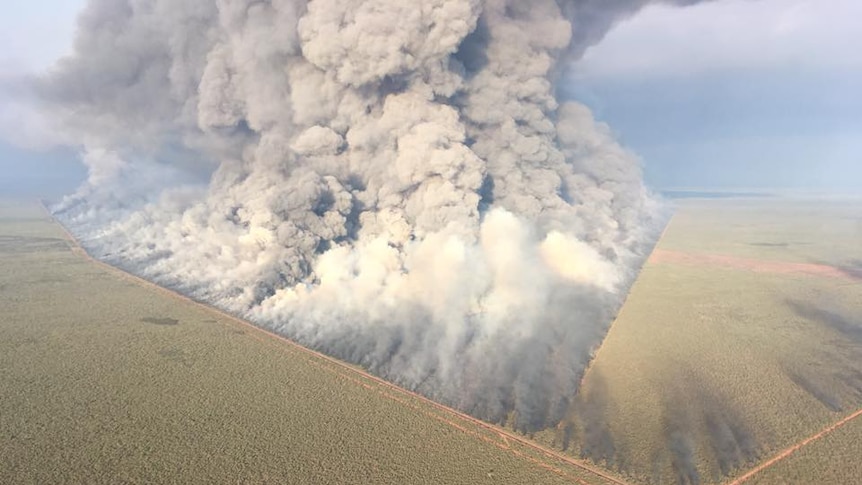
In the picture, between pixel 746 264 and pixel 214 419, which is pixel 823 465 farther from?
pixel 746 264

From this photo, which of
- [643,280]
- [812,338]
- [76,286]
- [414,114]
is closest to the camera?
[812,338]

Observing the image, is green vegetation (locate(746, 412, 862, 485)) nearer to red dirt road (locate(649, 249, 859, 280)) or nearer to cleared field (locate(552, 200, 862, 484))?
cleared field (locate(552, 200, 862, 484))

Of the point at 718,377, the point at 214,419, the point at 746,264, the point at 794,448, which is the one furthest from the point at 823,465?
the point at 746,264

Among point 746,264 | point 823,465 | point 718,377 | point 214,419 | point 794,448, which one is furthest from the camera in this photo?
point 746,264

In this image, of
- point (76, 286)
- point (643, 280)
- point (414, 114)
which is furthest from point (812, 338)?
point (76, 286)

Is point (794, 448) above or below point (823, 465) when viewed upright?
above

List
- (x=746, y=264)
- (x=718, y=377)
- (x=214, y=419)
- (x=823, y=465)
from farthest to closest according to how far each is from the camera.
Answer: (x=746, y=264) < (x=718, y=377) < (x=214, y=419) < (x=823, y=465)

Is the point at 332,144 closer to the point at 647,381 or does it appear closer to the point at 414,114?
the point at 414,114
